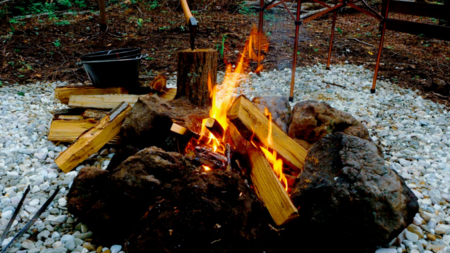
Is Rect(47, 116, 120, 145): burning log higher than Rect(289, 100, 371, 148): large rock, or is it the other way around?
Rect(289, 100, 371, 148): large rock

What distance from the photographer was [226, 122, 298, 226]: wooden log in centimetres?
185

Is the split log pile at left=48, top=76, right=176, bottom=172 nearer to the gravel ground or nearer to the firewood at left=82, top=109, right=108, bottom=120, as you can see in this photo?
the firewood at left=82, top=109, right=108, bottom=120

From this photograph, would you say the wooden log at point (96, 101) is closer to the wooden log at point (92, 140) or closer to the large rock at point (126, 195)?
the wooden log at point (92, 140)

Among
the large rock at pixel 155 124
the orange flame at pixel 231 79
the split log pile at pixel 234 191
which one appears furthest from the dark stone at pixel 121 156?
the orange flame at pixel 231 79

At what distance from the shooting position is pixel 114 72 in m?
3.49

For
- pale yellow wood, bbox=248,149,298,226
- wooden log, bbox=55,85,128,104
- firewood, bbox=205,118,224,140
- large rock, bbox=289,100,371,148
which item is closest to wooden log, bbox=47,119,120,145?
wooden log, bbox=55,85,128,104

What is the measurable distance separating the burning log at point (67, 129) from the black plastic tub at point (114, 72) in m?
0.54

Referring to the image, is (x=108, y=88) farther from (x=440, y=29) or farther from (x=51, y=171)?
(x=440, y=29)

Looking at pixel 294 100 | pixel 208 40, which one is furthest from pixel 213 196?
pixel 208 40

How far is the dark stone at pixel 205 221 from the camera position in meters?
1.63

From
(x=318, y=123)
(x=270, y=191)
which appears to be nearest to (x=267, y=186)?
(x=270, y=191)

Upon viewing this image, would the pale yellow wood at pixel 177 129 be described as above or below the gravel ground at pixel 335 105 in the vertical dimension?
above

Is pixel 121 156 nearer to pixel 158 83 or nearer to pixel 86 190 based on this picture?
pixel 86 190

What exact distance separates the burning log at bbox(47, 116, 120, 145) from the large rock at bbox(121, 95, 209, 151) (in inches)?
25.2
